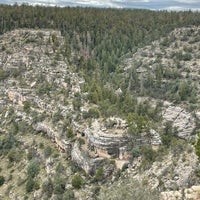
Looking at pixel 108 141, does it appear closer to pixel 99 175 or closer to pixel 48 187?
pixel 99 175

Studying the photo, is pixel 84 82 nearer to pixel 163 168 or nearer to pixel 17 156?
pixel 17 156

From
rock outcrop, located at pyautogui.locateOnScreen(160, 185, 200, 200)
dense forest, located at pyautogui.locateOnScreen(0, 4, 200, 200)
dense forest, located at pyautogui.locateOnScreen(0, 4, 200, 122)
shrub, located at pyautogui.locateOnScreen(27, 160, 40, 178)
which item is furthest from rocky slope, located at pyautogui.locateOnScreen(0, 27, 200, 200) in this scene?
dense forest, located at pyautogui.locateOnScreen(0, 4, 200, 122)

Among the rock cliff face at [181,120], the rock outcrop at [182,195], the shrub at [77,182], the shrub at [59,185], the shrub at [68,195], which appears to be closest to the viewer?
the rock outcrop at [182,195]

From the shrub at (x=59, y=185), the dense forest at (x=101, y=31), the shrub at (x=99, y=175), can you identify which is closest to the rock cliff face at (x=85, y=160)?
the shrub at (x=99, y=175)

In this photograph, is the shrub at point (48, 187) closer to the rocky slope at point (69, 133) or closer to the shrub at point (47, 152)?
the rocky slope at point (69, 133)

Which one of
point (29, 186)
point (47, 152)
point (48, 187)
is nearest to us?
point (48, 187)

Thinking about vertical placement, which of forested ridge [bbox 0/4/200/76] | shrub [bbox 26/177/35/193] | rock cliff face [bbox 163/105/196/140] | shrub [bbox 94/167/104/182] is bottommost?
shrub [bbox 26/177/35/193]

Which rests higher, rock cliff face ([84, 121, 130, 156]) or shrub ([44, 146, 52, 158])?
rock cliff face ([84, 121, 130, 156])

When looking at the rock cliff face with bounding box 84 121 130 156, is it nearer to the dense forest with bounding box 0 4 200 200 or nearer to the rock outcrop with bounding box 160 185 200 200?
the dense forest with bounding box 0 4 200 200

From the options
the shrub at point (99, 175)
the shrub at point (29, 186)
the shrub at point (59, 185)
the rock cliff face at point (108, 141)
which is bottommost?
the shrub at point (29, 186)

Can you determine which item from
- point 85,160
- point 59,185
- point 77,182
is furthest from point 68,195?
point 85,160


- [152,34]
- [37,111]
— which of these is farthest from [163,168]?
[152,34]
